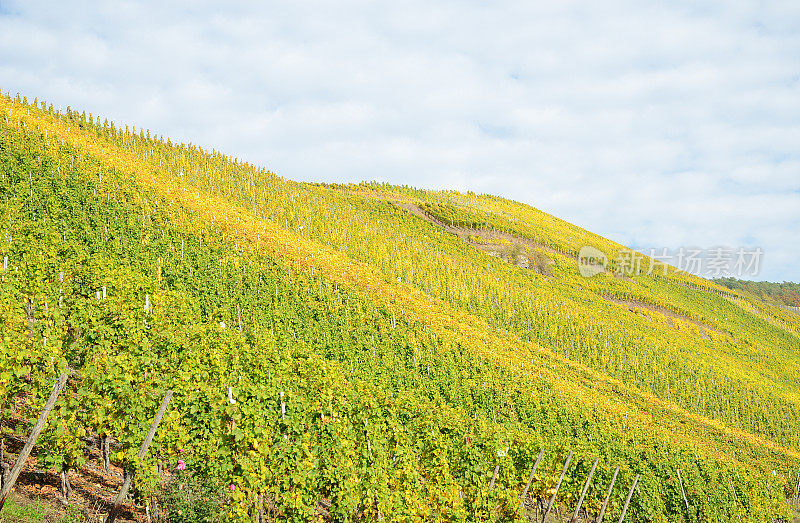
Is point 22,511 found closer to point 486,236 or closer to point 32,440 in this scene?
point 32,440

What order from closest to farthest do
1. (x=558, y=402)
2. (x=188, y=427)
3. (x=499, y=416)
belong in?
(x=188, y=427) → (x=499, y=416) → (x=558, y=402)

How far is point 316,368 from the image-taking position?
63.6ft

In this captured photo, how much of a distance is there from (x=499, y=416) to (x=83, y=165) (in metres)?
39.8

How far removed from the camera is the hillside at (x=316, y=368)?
436 inches

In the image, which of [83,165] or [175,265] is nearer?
[175,265]

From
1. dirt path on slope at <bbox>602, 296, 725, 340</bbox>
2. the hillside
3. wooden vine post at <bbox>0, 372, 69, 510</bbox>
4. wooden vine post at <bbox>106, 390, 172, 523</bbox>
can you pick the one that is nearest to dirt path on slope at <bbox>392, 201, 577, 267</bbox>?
dirt path on slope at <bbox>602, 296, 725, 340</bbox>

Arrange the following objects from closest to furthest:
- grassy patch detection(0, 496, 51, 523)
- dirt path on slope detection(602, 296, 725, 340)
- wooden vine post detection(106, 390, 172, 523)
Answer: grassy patch detection(0, 496, 51, 523), wooden vine post detection(106, 390, 172, 523), dirt path on slope detection(602, 296, 725, 340)

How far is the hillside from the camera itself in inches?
436

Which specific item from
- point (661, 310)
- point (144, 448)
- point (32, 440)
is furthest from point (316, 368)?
point (661, 310)

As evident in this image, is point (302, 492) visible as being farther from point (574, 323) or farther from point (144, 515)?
point (574, 323)

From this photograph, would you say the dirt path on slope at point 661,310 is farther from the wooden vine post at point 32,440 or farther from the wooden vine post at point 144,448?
the wooden vine post at point 32,440

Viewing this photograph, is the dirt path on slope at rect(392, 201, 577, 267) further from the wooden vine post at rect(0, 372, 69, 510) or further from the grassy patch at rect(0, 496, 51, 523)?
the wooden vine post at rect(0, 372, 69, 510)

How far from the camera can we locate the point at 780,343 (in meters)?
115

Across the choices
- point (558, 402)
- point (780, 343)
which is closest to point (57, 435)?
point (558, 402)
